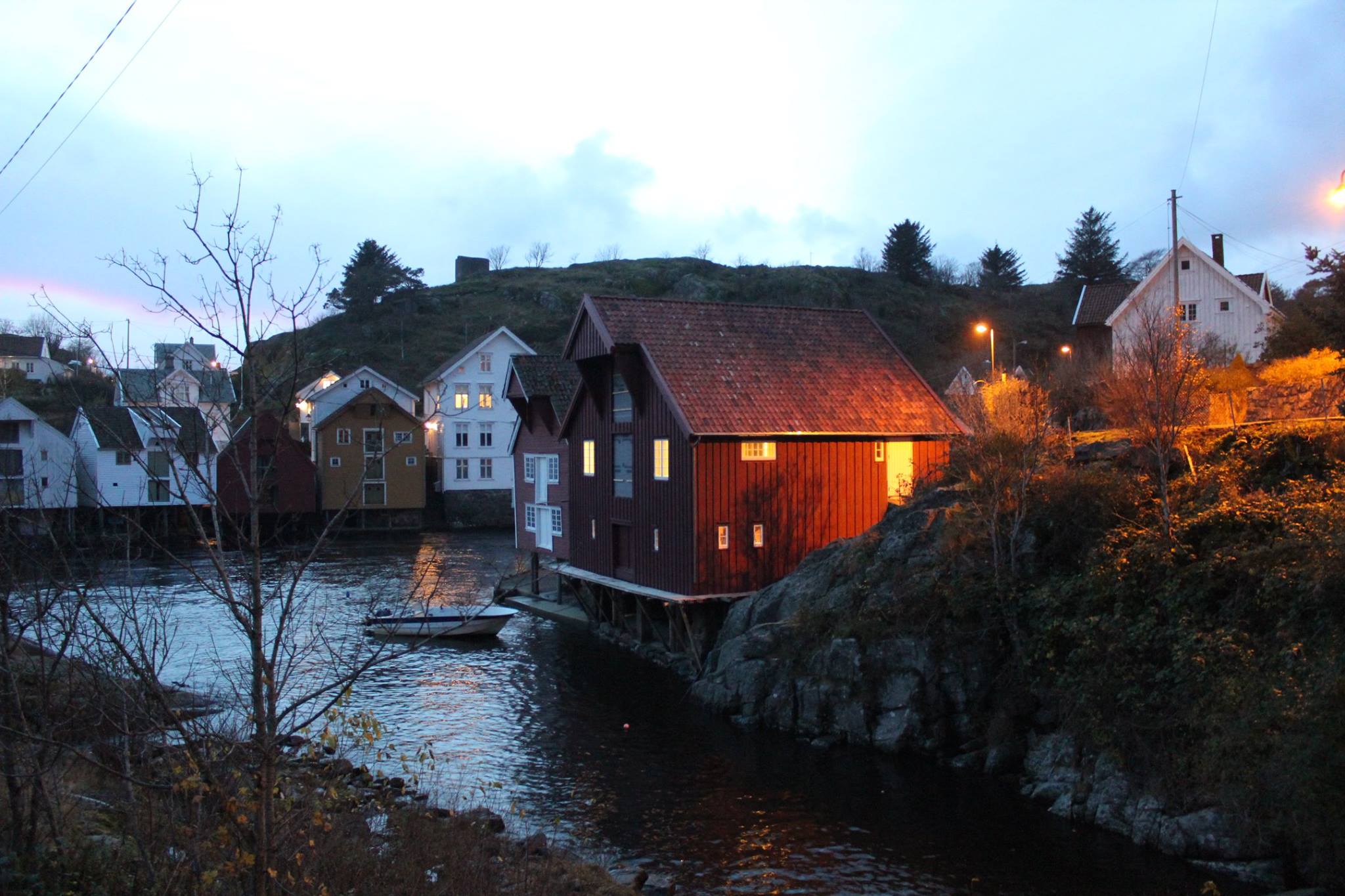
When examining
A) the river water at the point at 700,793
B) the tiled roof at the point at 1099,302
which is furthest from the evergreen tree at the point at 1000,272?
the river water at the point at 700,793

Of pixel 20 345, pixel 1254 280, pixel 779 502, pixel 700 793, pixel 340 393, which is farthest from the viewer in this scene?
pixel 20 345

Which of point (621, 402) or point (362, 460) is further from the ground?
point (621, 402)

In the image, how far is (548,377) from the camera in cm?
3947

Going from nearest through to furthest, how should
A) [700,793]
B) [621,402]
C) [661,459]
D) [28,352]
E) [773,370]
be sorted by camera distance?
1. [700,793]
2. [661,459]
3. [773,370]
4. [621,402]
5. [28,352]

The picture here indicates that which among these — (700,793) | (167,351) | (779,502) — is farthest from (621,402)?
(167,351)

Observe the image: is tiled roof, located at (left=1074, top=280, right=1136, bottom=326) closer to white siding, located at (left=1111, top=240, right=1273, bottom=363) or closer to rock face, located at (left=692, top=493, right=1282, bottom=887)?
white siding, located at (left=1111, top=240, right=1273, bottom=363)

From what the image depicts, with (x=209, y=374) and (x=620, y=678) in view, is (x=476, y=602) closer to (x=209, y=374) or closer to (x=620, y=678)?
(x=620, y=678)

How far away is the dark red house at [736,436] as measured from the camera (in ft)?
84.7

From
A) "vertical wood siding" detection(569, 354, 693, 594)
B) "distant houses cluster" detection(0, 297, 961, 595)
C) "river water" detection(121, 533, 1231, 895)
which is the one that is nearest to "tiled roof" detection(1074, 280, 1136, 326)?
"distant houses cluster" detection(0, 297, 961, 595)

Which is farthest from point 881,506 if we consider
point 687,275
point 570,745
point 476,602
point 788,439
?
point 687,275

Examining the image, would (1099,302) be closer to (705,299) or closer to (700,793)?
(700,793)

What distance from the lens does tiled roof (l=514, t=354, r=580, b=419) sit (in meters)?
38.6

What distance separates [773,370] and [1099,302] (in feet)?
98.3

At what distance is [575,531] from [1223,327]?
26405mm
